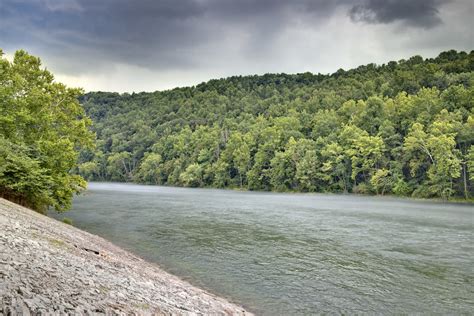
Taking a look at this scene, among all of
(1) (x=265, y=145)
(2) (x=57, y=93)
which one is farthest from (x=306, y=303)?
(1) (x=265, y=145)

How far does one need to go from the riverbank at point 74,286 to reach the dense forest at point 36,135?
11218mm

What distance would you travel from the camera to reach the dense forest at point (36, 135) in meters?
24.9

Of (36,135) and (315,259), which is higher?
(36,135)

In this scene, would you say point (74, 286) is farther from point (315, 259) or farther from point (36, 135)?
point (36, 135)

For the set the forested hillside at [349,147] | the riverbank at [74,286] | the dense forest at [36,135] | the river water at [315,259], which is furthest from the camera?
the forested hillside at [349,147]

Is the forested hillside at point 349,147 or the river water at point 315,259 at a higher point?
the forested hillside at point 349,147

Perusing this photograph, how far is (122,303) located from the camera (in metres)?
8.77

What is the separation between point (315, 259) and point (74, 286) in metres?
14.5

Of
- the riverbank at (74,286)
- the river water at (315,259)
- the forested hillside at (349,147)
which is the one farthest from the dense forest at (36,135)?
the forested hillside at (349,147)

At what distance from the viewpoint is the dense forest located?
24922 millimetres

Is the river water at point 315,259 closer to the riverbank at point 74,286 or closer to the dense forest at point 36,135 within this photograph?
the riverbank at point 74,286

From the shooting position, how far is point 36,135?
102 feet

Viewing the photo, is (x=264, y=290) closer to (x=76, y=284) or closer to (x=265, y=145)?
(x=76, y=284)

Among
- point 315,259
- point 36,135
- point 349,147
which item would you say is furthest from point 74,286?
point 349,147
